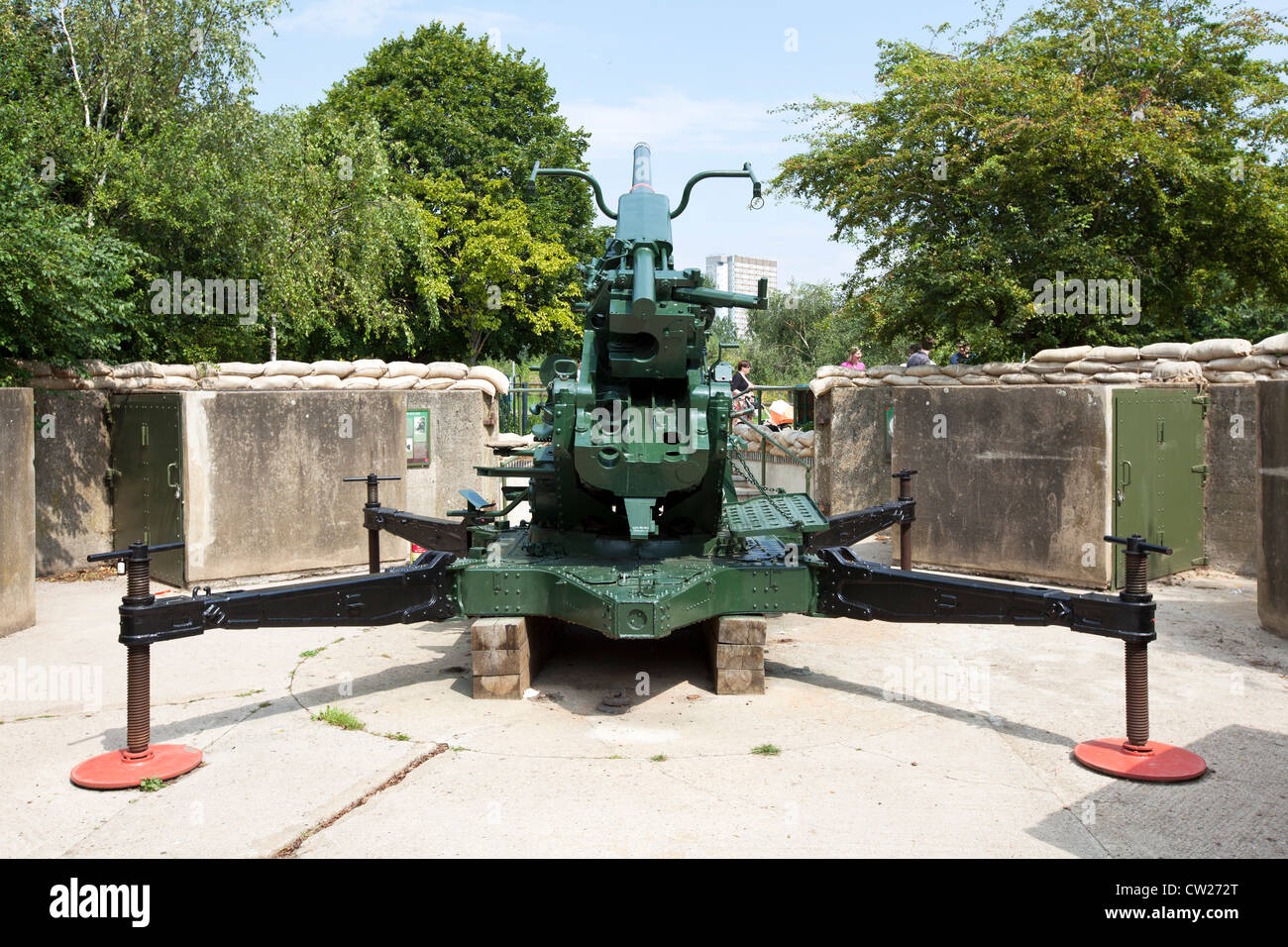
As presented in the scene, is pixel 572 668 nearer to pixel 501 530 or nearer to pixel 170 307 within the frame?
pixel 501 530

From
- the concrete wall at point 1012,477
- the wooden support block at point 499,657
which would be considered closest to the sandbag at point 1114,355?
the concrete wall at point 1012,477

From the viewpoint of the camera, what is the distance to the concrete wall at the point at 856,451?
13289 millimetres

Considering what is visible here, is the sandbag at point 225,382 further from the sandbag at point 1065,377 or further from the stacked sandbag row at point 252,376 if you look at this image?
the sandbag at point 1065,377

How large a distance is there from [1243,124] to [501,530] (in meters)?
14.3

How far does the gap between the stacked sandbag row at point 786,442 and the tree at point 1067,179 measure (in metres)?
2.55

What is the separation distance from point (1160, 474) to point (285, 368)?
8978 millimetres

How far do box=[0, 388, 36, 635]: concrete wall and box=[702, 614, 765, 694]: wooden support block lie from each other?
5622mm

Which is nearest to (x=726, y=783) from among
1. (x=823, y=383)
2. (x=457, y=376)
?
(x=457, y=376)

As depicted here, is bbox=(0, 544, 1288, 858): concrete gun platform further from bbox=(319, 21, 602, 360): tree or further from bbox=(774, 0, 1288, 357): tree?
bbox=(319, 21, 602, 360): tree

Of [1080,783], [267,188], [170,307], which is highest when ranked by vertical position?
[267,188]

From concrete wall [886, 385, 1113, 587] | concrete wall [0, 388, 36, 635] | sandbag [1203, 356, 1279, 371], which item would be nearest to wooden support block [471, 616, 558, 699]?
concrete wall [0, 388, 36, 635]

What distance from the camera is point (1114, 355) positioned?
10797mm

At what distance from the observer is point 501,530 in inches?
300

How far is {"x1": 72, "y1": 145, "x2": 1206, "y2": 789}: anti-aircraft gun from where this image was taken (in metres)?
5.09
